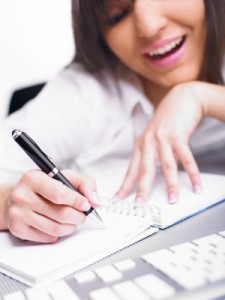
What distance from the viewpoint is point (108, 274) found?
0.36 m

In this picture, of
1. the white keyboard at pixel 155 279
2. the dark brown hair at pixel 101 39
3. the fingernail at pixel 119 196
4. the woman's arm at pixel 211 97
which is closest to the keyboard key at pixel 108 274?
the white keyboard at pixel 155 279

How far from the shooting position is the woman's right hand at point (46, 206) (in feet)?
1.47

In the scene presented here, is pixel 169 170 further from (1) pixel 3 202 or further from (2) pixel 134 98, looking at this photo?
(2) pixel 134 98

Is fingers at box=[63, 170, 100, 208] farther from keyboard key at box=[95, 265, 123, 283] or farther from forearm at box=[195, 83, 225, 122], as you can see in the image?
forearm at box=[195, 83, 225, 122]

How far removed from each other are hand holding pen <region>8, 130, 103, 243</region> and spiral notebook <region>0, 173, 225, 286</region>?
17 mm

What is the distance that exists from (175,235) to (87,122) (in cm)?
54

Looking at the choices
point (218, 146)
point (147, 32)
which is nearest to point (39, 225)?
point (147, 32)

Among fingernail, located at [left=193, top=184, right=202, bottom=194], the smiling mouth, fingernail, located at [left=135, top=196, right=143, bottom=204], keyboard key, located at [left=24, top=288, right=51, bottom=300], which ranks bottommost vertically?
fingernail, located at [left=193, top=184, right=202, bottom=194]

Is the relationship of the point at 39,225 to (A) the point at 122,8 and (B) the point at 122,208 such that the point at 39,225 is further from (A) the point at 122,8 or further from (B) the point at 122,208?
(A) the point at 122,8

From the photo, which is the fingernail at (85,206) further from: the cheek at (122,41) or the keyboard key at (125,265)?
the cheek at (122,41)

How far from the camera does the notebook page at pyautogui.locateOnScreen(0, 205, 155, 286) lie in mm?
393

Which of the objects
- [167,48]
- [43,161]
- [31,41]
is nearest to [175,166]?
[43,161]

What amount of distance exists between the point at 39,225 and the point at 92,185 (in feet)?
0.26

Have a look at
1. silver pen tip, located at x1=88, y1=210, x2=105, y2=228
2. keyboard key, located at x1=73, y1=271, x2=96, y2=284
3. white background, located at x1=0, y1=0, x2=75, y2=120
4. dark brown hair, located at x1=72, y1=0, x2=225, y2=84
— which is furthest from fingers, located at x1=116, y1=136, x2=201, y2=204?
white background, located at x1=0, y1=0, x2=75, y2=120
